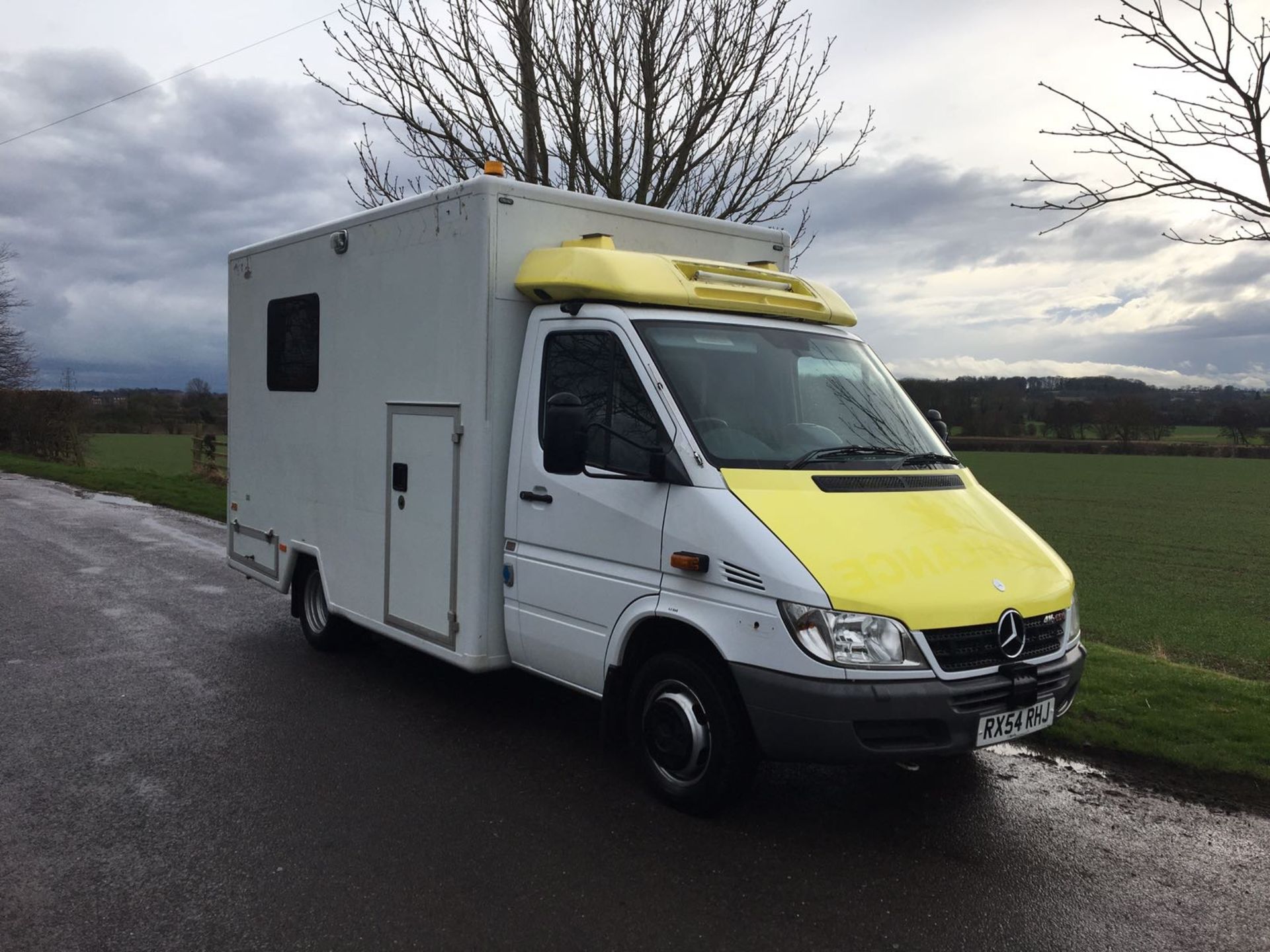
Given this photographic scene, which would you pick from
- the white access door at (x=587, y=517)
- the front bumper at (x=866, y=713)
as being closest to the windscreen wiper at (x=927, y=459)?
the front bumper at (x=866, y=713)

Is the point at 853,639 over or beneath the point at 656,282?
beneath

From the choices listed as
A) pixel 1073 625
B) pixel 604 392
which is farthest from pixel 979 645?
pixel 604 392

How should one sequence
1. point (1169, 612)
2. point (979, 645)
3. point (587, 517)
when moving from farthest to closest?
point (1169, 612) → point (587, 517) → point (979, 645)

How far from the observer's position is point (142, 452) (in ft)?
137

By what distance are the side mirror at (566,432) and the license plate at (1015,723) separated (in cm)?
203

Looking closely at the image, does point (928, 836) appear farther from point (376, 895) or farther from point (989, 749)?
point (376, 895)

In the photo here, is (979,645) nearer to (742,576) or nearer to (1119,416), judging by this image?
(742,576)

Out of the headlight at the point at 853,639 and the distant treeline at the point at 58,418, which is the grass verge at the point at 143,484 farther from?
the headlight at the point at 853,639

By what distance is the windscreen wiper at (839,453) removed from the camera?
4539 mm

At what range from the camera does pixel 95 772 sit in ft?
16.1

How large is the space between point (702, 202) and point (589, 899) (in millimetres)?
7928

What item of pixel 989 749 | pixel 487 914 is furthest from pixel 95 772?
pixel 989 749

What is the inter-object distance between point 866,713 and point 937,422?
265 cm

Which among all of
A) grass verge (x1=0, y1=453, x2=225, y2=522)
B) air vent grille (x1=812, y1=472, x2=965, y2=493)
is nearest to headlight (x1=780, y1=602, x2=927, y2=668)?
air vent grille (x1=812, y1=472, x2=965, y2=493)
